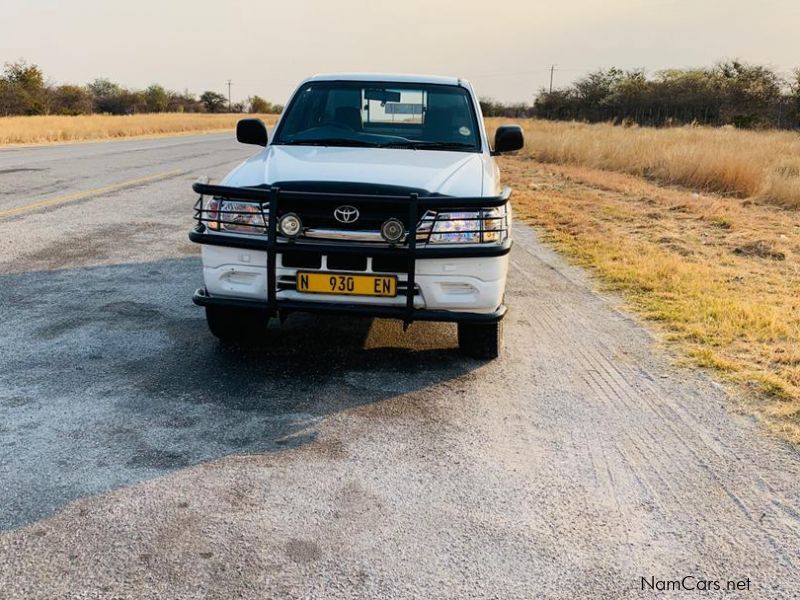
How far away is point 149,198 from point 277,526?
33.4 feet

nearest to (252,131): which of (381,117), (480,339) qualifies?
(381,117)

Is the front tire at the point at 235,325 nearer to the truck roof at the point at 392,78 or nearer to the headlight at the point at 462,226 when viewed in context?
the headlight at the point at 462,226

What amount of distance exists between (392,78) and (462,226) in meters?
2.45

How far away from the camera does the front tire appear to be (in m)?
4.71

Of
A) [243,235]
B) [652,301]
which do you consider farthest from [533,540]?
[652,301]

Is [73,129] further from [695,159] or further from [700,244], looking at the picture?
[700,244]

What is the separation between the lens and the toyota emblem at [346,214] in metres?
4.14

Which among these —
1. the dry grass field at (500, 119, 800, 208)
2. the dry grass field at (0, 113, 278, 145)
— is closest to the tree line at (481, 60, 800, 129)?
the dry grass field at (500, 119, 800, 208)

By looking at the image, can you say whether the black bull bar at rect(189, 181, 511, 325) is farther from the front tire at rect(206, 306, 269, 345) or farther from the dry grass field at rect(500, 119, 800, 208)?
the dry grass field at rect(500, 119, 800, 208)

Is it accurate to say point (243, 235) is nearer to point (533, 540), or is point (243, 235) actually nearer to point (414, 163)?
point (414, 163)

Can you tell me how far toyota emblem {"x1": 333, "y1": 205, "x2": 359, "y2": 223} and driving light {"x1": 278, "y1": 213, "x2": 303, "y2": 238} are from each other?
0.21 meters

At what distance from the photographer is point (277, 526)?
2746 mm

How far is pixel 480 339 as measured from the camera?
185 inches

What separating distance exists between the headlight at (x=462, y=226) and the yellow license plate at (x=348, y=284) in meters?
0.34
